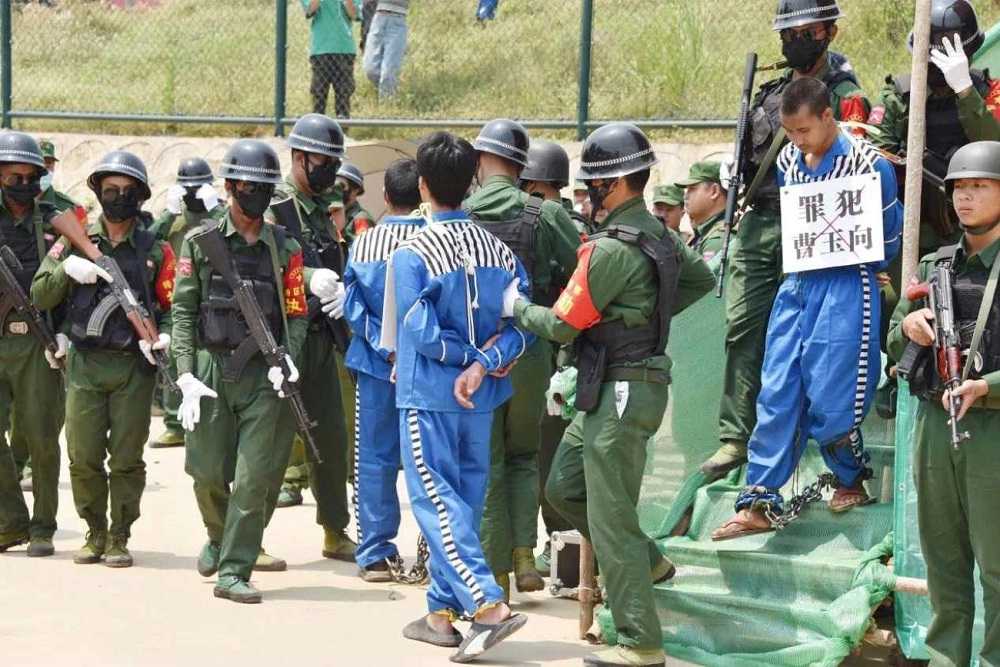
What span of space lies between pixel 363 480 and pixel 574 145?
6.14m

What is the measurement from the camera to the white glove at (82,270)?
8109 mm

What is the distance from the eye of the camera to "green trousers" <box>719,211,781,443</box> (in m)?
7.28

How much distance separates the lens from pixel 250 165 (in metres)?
7.76

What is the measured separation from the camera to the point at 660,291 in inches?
255

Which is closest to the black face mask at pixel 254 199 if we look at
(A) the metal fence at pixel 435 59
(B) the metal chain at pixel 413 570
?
(B) the metal chain at pixel 413 570

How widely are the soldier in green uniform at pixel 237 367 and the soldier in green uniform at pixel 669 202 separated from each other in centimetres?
286

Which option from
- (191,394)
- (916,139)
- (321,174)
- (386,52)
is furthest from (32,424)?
(386,52)

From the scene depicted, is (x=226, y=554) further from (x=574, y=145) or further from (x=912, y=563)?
(x=574, y=145)

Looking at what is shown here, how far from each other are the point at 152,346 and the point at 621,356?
2798mm

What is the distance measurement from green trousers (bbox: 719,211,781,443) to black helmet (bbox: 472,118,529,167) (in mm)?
1100

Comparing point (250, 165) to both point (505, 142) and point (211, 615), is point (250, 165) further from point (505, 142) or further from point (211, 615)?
point (211, 615)

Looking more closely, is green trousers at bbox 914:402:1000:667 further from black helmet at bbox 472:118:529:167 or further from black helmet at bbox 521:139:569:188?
black helmet at bbox 521:139:569:188

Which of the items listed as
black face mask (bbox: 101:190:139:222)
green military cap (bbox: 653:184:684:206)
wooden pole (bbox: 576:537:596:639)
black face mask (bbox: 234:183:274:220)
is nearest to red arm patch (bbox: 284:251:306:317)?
black face mask (bbox: 234:183:274:220)

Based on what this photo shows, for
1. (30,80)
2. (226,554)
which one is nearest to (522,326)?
(226,554)
